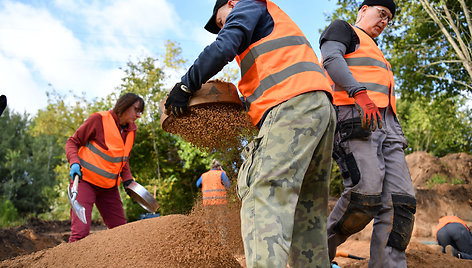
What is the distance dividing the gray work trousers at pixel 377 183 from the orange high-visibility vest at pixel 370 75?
0.08 m

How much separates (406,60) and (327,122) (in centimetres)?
904

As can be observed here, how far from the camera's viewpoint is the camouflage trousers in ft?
4.80

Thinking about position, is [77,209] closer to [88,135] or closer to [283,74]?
[88,135]

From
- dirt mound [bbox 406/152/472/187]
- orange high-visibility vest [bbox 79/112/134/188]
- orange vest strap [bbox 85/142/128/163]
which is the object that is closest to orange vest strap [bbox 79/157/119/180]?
orange high-visibility vest [bbox 79/112/134/188]

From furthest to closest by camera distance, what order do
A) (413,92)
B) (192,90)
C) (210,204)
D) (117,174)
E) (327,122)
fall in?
(413,92), (117,174), (210,204), (192,90), (327,122)

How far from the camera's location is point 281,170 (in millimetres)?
1545

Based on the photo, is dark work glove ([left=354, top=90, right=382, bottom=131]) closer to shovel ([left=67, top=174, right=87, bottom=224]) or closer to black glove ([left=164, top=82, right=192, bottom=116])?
black glove ([left=164, top=82, right=192, bottom=116])

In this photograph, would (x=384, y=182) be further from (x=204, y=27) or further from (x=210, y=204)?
(x=204, y=27)

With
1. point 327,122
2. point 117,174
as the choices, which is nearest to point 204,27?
point 327,122

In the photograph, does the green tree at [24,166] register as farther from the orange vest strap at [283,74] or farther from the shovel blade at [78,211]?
the orange vest strap at [283,74]

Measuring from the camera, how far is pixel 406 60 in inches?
376

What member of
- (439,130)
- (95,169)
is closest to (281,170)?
(95,169)

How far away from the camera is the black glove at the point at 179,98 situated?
192cm

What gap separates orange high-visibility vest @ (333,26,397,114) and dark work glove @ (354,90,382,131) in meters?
0.19
